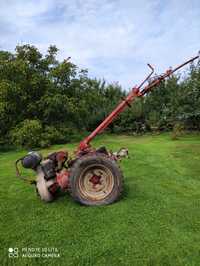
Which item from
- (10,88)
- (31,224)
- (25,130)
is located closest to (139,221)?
(31,224)

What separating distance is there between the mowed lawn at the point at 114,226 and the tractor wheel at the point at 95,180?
14 cm

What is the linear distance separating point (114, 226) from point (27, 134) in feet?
26.3

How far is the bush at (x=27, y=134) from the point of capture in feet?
33.7

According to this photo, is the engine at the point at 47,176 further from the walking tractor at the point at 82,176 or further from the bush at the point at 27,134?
the bush at the point at 27,134

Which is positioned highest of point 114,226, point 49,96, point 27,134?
point 49,96

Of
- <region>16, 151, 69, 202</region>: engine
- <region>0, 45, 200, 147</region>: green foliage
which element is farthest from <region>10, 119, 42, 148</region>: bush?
<region>16, 151, 69, 202</region>: engine

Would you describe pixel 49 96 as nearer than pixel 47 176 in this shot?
No

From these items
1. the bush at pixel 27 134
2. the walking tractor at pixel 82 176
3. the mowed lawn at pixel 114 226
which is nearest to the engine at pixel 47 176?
the walking tractor at pixel 82 176

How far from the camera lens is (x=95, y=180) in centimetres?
366

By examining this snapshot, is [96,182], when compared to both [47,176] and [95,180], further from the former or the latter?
[47,176]

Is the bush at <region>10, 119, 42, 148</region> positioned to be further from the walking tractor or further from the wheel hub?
the wheel hub

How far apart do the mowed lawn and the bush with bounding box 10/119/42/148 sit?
579 centimetres

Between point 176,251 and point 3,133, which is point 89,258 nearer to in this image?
point 176,251

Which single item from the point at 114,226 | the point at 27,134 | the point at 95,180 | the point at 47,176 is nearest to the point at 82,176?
the point at 95,180
